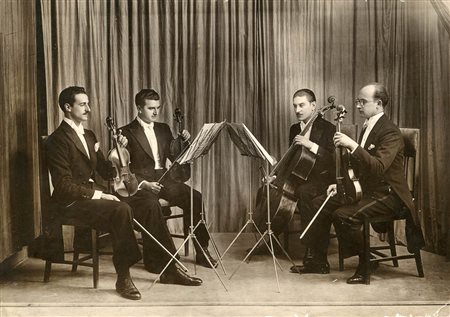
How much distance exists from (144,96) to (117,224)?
118cm

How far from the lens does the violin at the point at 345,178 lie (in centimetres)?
405

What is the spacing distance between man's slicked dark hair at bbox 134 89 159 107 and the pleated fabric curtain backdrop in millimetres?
123

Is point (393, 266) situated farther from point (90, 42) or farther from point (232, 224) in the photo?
point (90, 42)

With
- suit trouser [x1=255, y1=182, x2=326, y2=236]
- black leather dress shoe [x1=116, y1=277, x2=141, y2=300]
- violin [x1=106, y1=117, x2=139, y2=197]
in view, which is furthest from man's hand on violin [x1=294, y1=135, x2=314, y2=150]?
black leather dress shoe [x1=116, y1=277, x2=141, y2=300]

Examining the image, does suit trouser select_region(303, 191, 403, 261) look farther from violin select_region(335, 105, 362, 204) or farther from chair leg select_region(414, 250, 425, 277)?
chair leg select_region(414, 250, 425, 277)

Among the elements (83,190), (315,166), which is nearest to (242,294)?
(315,166)

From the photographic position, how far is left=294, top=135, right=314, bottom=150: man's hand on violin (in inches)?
172

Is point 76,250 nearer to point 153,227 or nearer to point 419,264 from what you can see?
point 153,227

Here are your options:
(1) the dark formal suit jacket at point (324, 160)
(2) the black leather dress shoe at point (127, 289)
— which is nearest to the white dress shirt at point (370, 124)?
(1) the dark formal suit jacket at point (324, 160)

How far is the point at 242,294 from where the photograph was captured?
152 inches

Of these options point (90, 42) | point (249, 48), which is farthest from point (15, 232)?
point (249, 48)

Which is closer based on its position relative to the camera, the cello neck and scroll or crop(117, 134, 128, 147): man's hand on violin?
crop(117, 134, 128, 147): man's hand on violin

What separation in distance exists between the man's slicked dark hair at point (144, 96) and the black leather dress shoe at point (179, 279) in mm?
1420

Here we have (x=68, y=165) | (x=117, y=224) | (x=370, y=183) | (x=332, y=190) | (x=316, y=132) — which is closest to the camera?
(x=117, y=224)
